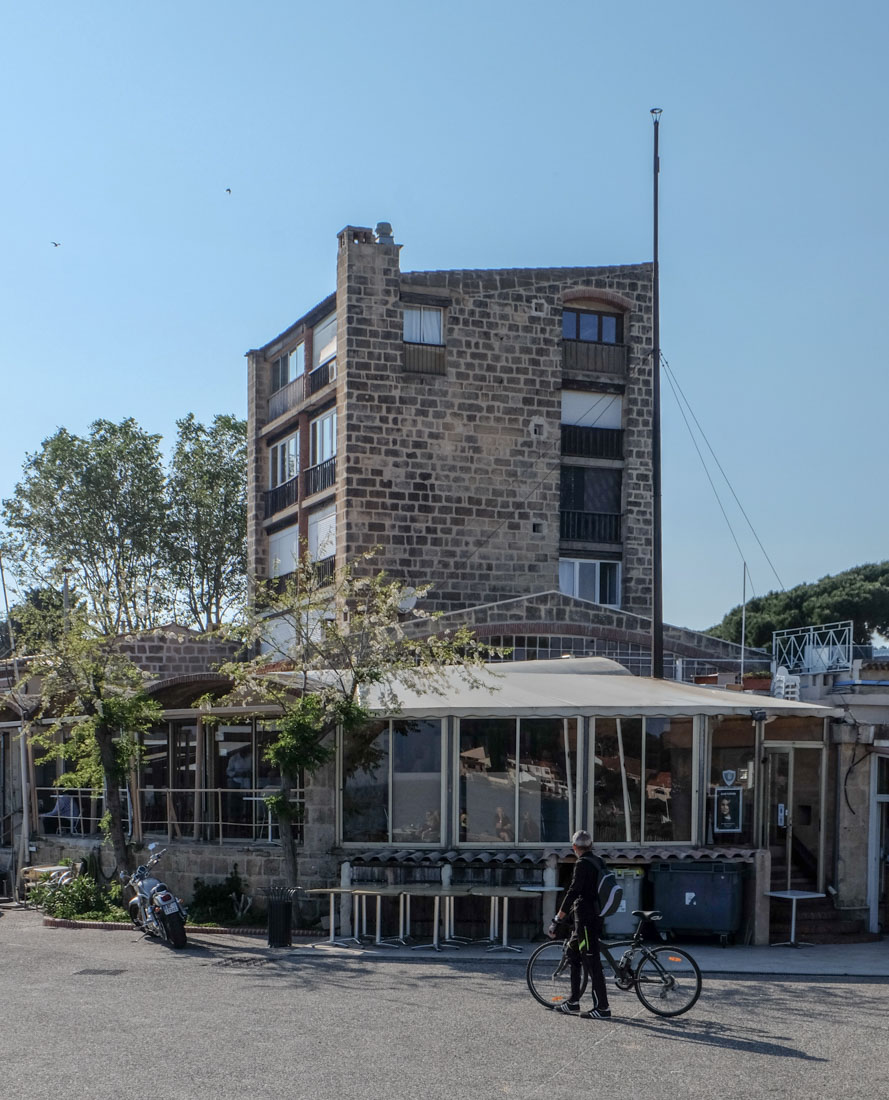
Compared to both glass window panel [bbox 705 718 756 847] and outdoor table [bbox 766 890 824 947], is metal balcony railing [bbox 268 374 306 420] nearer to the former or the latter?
glass window panel [bbox 705 718 756 847]

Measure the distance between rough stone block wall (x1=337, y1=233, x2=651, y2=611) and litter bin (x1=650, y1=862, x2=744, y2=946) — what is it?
1435cm

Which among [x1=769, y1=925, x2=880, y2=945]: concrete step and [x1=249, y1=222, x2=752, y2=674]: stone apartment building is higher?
[x1=249, y1=222, x2=752, y2=674]: stone apartment building

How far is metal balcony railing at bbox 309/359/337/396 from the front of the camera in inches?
1271

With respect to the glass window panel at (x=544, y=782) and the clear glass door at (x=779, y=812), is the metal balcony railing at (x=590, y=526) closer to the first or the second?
the clear glass door at (x=779, y=812)

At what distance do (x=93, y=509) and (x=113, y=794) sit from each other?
27334 mm

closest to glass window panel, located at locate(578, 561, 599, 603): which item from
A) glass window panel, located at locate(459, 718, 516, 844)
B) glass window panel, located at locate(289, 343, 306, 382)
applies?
glass window panel, located at locate(289, 343, 306, 382)

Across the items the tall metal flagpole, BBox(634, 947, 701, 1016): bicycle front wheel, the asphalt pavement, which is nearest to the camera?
→ the asphalt pavement

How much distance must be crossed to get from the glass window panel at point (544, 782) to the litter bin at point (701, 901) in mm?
1611

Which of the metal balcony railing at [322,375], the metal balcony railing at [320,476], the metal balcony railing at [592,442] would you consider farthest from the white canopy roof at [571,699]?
the metal balcony railing at [322,375]

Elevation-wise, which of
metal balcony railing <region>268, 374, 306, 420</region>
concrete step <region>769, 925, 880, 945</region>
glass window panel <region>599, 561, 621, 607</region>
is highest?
metal balcony railing <region>268, 374, 306, 420</region>

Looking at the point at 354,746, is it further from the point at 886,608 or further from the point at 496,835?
the point at 886,608

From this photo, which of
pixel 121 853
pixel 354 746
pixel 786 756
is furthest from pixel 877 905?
pixel 121 853

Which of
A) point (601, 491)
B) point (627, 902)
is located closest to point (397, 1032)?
point (627, 902)

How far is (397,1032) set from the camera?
435 inches
